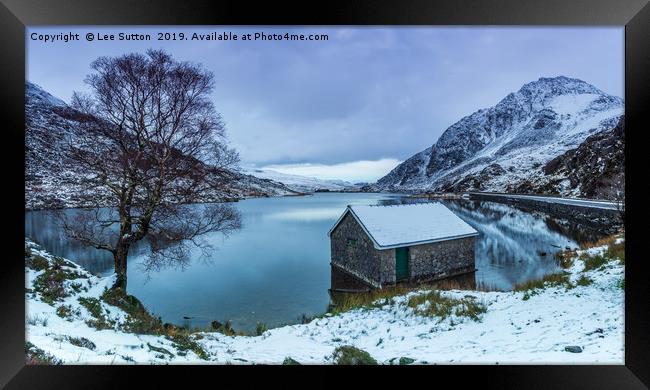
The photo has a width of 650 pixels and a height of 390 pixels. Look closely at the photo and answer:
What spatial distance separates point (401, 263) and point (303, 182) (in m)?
2.64

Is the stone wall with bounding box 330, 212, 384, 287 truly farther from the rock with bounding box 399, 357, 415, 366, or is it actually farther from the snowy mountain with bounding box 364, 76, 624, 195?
the rock with bounding box 399, 357, 415, 366

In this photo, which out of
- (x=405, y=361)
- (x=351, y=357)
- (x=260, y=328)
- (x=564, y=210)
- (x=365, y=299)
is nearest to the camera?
(x=405, y=361)

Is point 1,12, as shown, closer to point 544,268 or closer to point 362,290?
point 362,290

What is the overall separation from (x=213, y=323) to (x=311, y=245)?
2333mm

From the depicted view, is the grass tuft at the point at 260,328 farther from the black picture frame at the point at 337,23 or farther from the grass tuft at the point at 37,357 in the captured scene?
the grass tuft at the point at 37,357

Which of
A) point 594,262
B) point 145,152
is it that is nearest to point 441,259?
point 594,262

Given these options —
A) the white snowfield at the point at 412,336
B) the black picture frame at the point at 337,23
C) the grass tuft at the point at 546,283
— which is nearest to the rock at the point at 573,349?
the white snowfield at the point at 412,336

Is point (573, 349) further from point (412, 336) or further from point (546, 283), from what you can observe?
point (546, 283)

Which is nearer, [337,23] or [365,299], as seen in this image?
[337,23]

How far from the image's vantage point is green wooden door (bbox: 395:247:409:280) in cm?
557

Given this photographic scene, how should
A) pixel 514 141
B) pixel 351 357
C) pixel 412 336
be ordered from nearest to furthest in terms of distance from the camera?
pixel 351 357 → pixel 412 336 → pixel 514 141

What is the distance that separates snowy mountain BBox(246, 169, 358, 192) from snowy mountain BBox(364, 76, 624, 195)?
658 mm

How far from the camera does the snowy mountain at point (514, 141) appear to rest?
500 cm

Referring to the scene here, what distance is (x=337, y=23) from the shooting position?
2.97m
